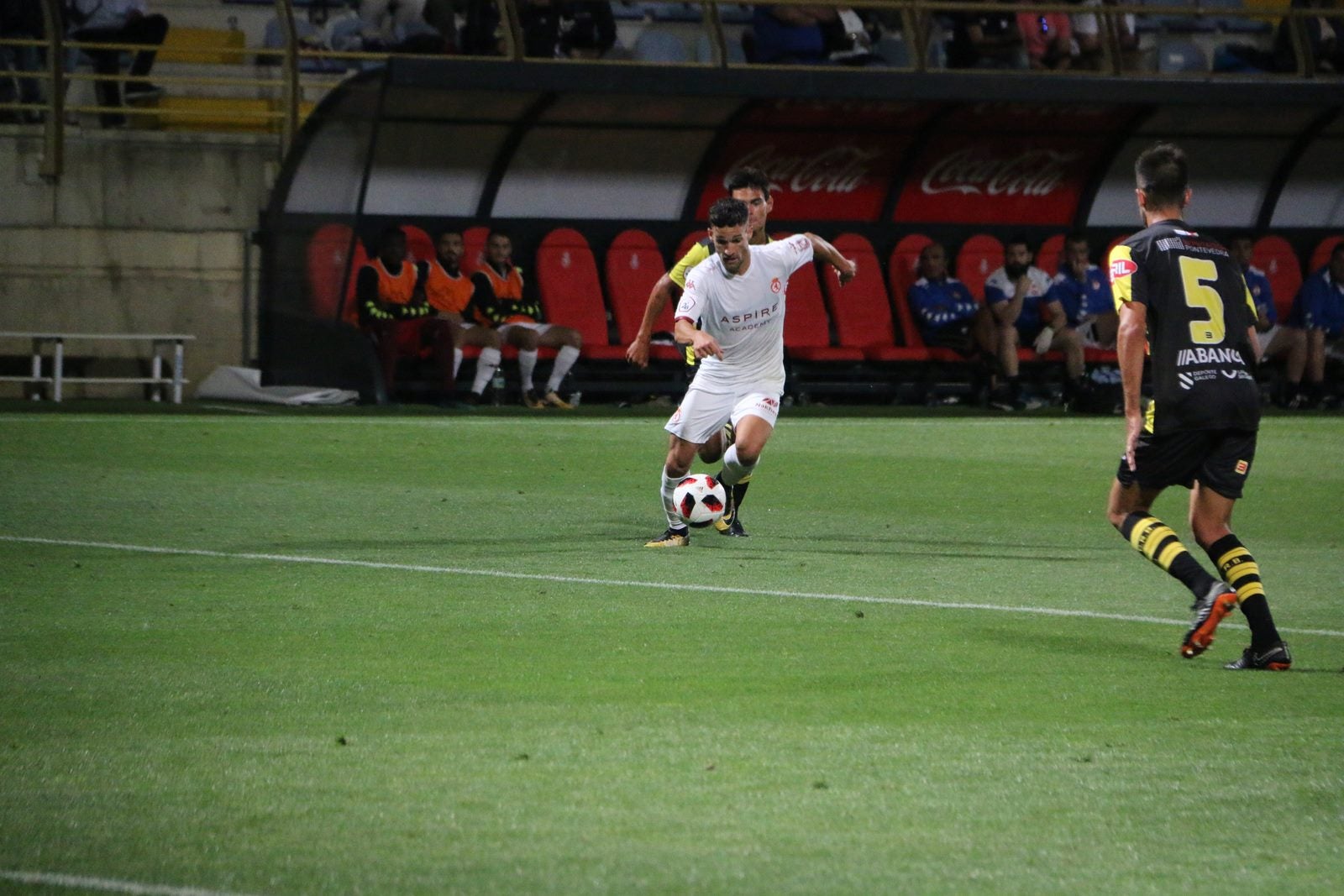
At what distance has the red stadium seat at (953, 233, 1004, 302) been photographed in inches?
858

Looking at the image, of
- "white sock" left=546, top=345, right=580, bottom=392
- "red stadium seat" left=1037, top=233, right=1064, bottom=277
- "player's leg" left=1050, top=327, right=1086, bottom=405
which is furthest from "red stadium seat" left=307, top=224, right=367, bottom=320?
"red stadium seat" left=1037, top=233, right=1064, bottom=277

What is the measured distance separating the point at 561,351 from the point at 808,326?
2.92 meters

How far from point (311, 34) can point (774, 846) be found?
18454mm

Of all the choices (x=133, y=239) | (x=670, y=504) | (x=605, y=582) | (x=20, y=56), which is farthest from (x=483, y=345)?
(x=605, y=582)

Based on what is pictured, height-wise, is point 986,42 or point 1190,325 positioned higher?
point 986,42

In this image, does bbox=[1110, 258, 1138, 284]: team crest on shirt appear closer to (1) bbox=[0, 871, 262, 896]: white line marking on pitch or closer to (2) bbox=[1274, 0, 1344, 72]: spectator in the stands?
(1) bbox=[0, 871, 262, 896]: white line marking on pitch

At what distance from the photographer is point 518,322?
64.1 ft

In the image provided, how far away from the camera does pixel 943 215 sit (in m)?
22.2

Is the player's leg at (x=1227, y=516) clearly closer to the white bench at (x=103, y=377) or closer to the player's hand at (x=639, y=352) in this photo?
the player's hand at (x=639, y=352)

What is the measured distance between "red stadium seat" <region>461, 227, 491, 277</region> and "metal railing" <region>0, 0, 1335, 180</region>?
198cm

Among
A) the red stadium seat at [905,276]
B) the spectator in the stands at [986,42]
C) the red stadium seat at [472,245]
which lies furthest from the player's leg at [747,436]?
the red stadium seat at [905,276]

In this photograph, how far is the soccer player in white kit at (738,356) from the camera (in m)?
10.0

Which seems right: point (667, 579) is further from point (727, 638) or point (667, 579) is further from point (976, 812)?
point (976, 812)

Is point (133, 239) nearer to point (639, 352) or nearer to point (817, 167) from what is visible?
point (817, 167)
